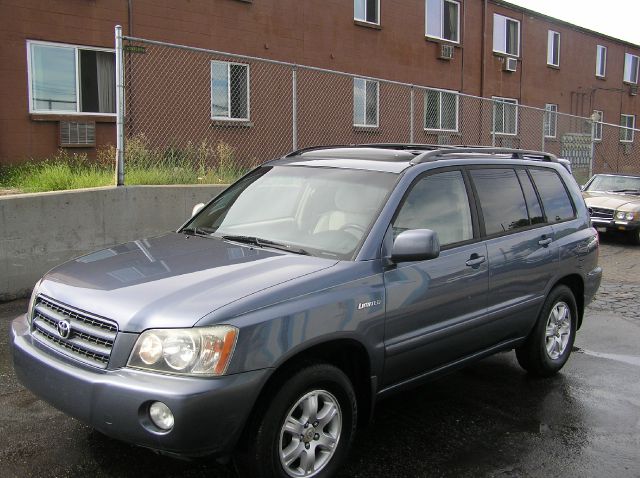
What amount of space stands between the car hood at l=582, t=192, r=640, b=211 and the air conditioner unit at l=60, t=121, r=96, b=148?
9584 mm

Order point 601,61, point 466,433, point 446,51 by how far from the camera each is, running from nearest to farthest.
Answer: point 466,433
point 446,51
point 601,61

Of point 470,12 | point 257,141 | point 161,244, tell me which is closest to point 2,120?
point 257,141

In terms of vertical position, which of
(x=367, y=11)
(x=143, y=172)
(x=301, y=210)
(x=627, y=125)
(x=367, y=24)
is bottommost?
(x=301, y=210)

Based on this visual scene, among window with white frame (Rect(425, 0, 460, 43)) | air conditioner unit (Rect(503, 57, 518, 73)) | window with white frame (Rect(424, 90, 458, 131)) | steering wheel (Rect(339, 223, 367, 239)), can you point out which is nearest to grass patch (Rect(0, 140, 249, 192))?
steering wheel (Rect(339, 223, 367, 239))

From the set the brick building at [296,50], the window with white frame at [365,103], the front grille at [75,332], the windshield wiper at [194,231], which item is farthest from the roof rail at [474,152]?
the window with white frame at [365,103]

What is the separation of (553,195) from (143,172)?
513 centimetres

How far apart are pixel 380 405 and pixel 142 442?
2010 mm

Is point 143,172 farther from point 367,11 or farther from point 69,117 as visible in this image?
point 367,11

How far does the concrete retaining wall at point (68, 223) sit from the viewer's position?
21.5ft

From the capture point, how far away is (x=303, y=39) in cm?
1570

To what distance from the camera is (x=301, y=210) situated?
396cm

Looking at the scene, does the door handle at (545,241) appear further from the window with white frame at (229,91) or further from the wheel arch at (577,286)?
the window with white frame at (229,91)

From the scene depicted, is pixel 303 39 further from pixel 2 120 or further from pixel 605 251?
pixel 605 251

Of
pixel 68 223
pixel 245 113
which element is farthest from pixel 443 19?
pixel 68 223
